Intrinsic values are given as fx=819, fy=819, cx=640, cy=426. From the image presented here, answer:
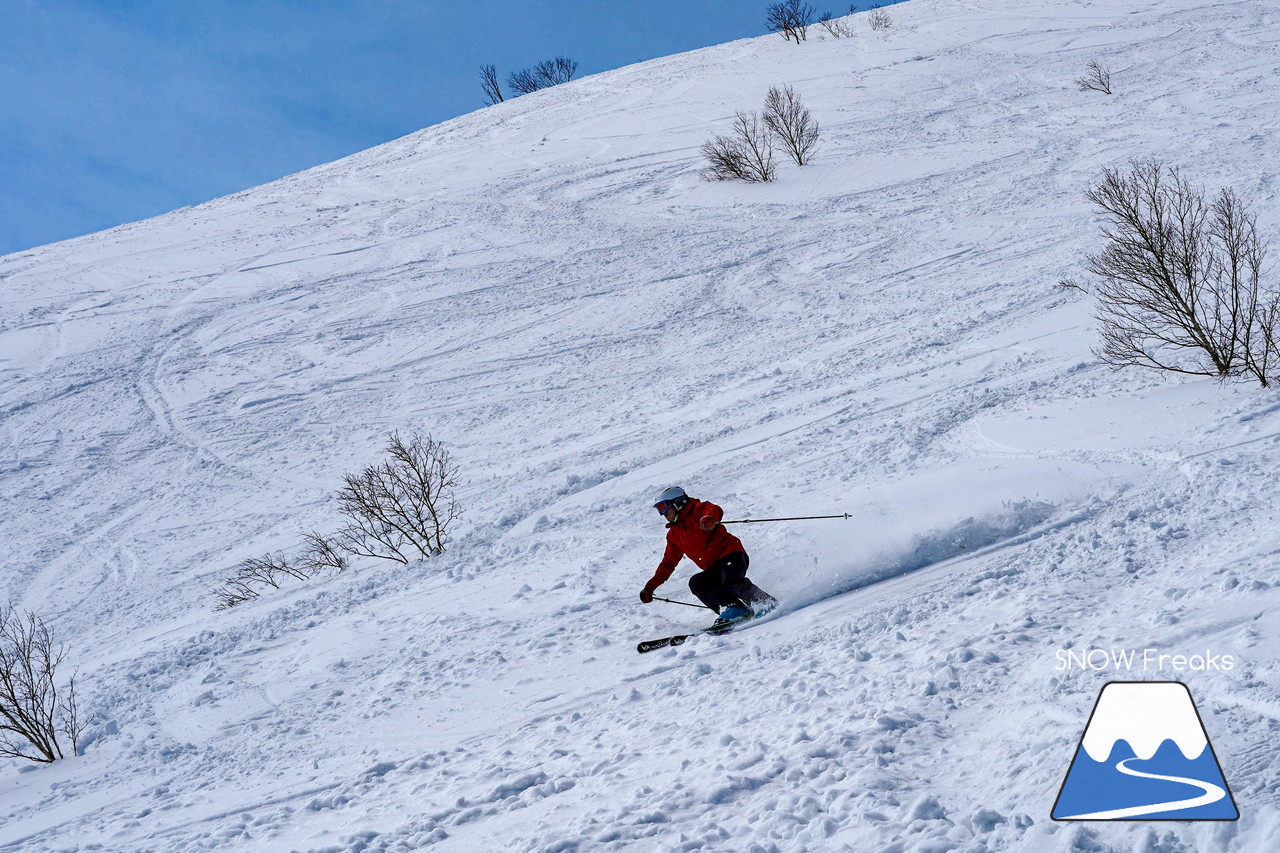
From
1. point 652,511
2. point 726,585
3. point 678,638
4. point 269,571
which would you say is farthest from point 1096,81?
point 269,571

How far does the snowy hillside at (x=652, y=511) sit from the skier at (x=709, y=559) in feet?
1.22

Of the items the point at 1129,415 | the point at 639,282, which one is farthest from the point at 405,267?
the point at 1129,415

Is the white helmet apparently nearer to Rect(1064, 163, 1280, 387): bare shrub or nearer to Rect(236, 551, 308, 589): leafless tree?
Rect(1064, 163, 1280, 387): bare shrub

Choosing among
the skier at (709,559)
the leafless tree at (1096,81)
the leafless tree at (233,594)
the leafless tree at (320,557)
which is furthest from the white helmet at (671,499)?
the leafless tree at (1096,81)

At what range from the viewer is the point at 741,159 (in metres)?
29.5

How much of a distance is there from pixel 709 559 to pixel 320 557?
740 cm

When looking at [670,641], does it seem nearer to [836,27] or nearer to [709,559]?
[709,559]

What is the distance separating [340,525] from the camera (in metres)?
13.3

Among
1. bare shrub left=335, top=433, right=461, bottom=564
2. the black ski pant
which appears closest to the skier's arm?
the black ski pant

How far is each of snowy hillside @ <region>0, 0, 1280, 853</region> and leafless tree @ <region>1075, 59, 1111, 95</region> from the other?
0.55 meters

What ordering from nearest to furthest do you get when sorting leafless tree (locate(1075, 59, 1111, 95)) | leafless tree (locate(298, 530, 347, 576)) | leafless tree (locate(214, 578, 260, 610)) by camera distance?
leafless tree (locate(214, 578, 260, 610)) → leafless tree (locate(298, 530, 347, 576)) → leafless tree (locate(1075, 59, 1111, 95))

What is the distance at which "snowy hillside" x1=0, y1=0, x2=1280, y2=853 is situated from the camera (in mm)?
4570

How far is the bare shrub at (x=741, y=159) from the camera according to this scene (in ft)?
94.4

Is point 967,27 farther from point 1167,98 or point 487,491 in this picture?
point 487,491
